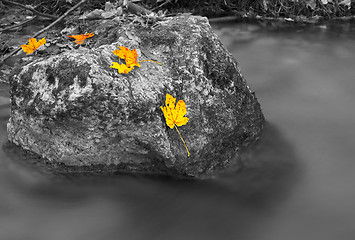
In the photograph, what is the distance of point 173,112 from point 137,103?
298mm

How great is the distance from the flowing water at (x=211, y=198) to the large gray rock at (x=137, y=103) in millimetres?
162

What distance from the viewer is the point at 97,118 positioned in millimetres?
2820

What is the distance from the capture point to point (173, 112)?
2.95 meters

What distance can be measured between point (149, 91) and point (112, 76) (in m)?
0.30

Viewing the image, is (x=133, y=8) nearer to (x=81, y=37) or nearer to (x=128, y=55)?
(x=81, y=37)

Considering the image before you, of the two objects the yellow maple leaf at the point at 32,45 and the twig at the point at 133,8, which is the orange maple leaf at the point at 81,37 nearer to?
the yellow maple leaf at the point at 32,45

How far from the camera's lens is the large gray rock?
2.81 meters

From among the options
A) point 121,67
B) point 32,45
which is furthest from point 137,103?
point 32,45

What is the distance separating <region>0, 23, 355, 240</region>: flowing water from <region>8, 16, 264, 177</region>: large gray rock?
0.53 ft

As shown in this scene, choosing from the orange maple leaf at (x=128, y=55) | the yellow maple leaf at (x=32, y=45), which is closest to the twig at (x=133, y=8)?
the yellow maple leaf at (x=32, y=45)

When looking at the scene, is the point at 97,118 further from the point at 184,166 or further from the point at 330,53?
the point at 330,53

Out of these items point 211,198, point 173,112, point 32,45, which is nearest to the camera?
point 173,112

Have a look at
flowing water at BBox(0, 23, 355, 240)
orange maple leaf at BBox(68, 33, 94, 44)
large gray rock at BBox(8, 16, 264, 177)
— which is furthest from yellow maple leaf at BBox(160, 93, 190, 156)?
orange maple leaf at BBox(68, 33, 94, 44)

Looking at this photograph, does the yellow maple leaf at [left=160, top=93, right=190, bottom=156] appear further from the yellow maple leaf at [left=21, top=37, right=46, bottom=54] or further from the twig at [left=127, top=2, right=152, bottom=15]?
the twig at [left=127, top=2, right=152, bottom=15]
